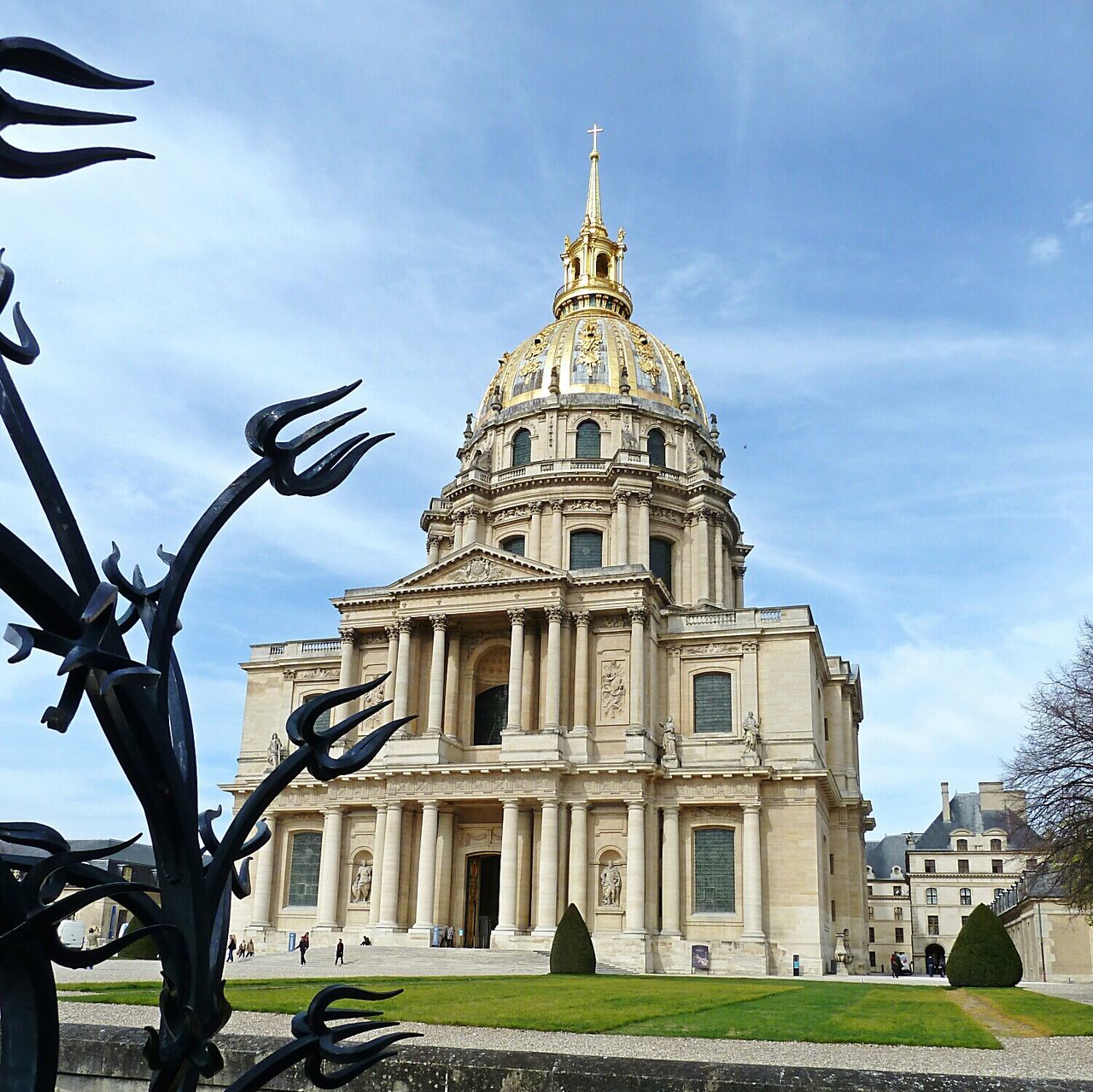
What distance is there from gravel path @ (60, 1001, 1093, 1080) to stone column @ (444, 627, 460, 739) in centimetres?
3323

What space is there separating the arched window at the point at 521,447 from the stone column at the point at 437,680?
15.8 meters

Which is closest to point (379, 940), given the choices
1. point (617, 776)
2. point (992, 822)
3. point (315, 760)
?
point (617, 776)

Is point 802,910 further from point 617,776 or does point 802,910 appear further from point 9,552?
point 9,552

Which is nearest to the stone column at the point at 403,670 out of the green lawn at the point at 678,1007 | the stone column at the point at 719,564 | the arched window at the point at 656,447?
the stone column at the point at 719,564

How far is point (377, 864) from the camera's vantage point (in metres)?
47.2

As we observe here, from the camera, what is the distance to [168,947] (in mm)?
4770

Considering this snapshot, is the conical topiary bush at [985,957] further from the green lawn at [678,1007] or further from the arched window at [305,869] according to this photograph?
the arched window at [305,869]

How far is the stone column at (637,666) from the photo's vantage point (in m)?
46.9

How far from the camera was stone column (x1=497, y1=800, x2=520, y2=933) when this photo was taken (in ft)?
147

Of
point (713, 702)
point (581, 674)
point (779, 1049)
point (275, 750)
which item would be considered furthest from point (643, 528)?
point (779, 1049)

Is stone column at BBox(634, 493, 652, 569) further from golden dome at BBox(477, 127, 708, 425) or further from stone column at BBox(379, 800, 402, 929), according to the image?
stone column at BBox(379, 800, 402, 929)

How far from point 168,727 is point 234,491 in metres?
1.09

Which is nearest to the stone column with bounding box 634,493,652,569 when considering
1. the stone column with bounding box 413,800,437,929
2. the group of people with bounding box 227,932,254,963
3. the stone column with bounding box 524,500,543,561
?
the stone column with bounding box 524,500,543,561

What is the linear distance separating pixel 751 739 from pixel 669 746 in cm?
339
